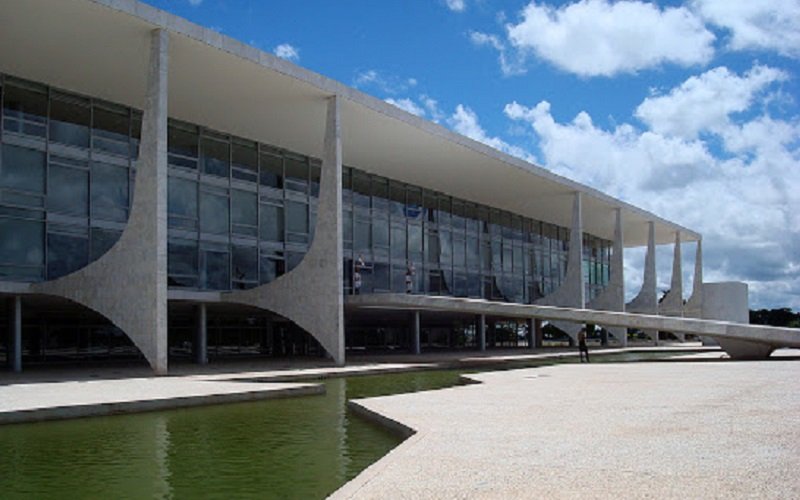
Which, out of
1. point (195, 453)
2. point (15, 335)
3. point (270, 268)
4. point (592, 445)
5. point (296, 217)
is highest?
point (296, 217)

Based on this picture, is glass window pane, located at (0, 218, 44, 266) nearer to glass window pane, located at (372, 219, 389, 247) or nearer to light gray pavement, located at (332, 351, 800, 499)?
light gray pavement, located at (332, 351, 800, 499)

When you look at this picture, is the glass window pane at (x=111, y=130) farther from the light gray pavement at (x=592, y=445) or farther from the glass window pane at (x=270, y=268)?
the light gray pavement at (x=592, y=445)

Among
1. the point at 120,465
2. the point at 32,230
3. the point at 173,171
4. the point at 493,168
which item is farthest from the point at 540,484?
the point at 493,168

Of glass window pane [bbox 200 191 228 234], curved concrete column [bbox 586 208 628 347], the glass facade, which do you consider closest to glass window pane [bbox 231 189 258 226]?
the glass facade

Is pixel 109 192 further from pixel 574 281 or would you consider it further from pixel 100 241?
pixel 574 281

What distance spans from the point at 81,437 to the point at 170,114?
18684 mm

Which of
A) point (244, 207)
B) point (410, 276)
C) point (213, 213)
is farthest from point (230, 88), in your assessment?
point (410, 276)

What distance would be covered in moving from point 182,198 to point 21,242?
5748mm

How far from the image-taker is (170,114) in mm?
26969

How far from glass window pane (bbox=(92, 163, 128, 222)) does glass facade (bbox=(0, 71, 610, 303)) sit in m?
0.03

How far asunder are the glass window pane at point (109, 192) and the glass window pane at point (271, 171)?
20.0ft

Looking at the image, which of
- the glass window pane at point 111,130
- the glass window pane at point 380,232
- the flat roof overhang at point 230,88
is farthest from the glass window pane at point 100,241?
the glass window pane at point 380,232

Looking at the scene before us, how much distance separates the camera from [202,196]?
28.0 meters

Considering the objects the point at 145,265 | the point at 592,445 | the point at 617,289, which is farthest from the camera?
the point at 617,289
